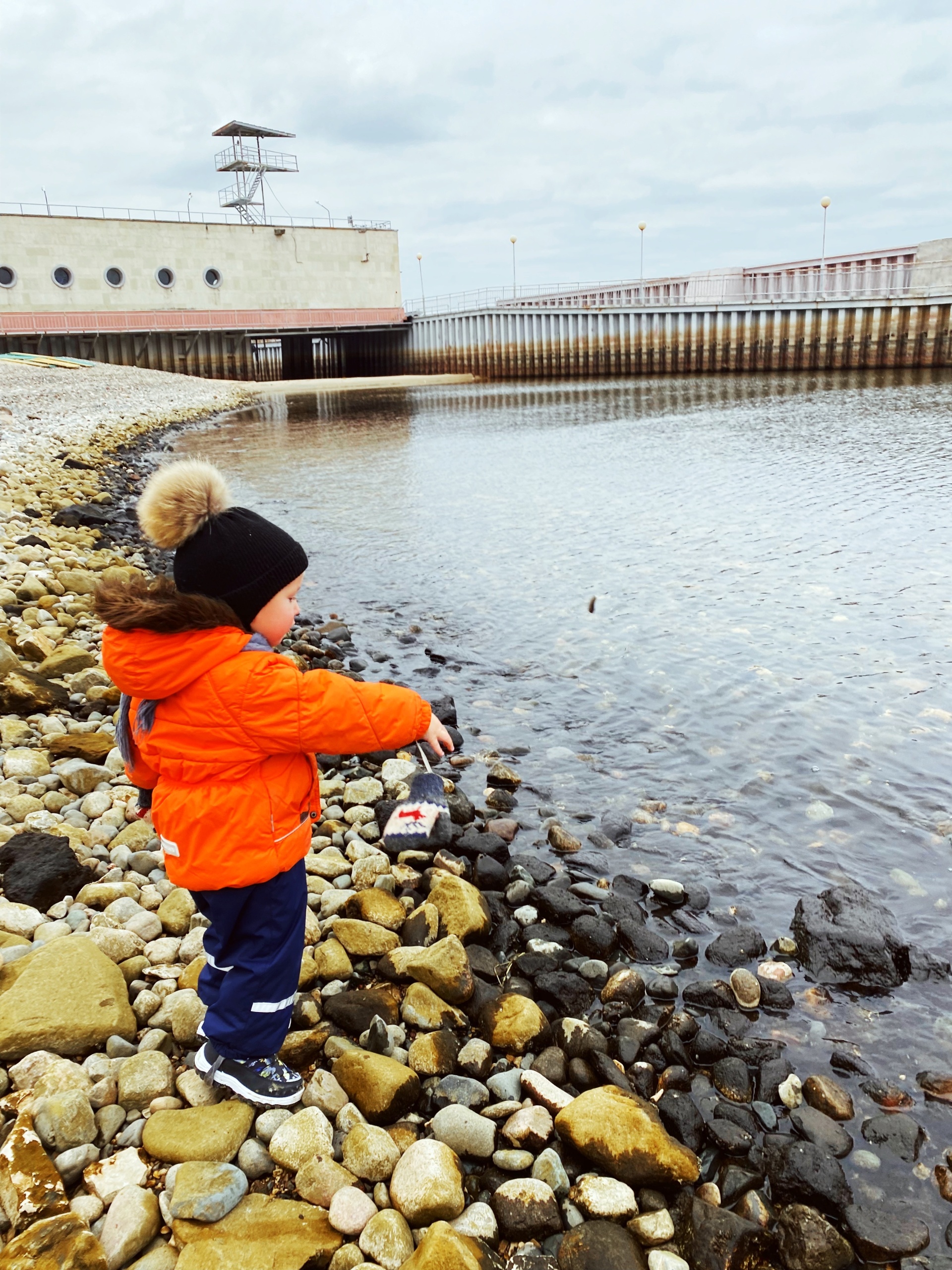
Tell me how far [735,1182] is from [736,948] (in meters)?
1.24

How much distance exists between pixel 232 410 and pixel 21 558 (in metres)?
28.7

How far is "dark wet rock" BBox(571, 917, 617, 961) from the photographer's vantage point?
3848 mm

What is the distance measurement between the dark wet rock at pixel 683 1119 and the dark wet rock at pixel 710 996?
1.81 ft

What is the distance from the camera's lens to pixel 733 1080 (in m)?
3.11

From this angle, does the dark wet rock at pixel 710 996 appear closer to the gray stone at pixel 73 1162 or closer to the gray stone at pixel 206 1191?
the gray stone at pixel 206 1191

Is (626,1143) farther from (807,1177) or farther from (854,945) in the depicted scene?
(854,945)

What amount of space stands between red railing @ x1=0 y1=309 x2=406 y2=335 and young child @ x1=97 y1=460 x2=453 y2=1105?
5374 cm

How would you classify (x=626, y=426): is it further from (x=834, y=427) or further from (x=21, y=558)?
(x=21, y=558)

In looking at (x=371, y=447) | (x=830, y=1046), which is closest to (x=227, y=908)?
(x=830, y=1046)

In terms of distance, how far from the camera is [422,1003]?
10.8 feet

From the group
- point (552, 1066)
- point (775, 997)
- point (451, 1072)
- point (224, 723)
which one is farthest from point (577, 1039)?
point (224, 723)

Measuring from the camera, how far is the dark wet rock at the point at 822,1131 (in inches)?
112

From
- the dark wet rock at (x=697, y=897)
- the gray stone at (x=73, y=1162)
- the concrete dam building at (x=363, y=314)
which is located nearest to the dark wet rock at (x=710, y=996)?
the dark wet rock at (x=697, y=897)

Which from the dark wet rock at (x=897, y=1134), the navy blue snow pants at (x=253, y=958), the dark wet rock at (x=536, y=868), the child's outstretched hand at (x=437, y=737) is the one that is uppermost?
the child's outstretched hand at (x=437, y=737)
